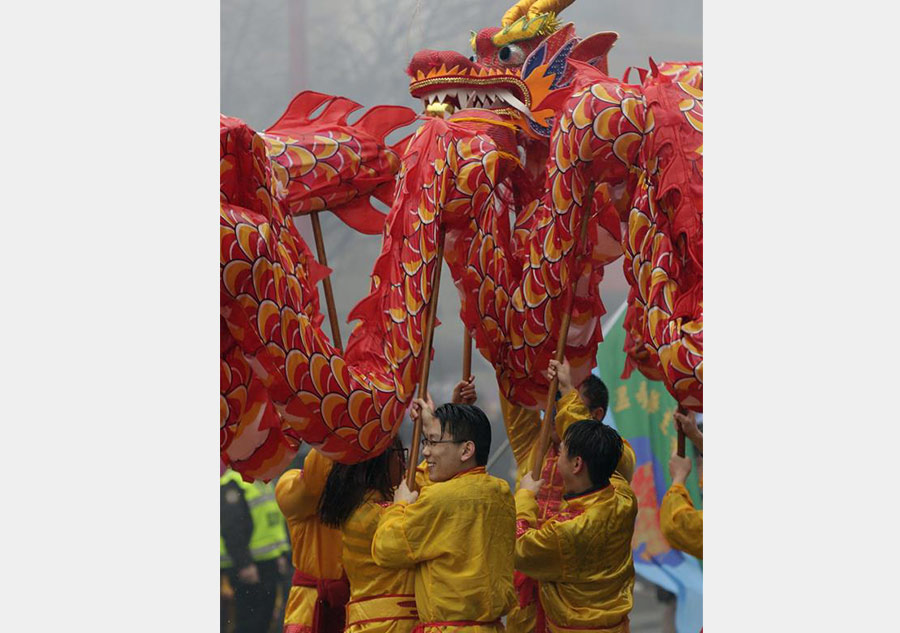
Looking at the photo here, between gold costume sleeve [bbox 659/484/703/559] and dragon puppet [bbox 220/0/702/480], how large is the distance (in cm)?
34

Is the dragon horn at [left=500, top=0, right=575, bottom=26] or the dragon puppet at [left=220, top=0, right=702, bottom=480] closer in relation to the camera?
the dragon puppet at [left=220, top=0, right=702, bottom=480]

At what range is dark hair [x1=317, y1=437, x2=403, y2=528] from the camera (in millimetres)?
3387

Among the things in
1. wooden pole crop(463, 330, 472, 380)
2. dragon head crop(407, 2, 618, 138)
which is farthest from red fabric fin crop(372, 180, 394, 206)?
wooden pole crop(463, 330, 472, 380)

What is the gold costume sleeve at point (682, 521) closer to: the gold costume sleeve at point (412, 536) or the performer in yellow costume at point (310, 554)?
the gold costume sleeve at point (412, 536)

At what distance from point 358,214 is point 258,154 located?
Result: 990 mm

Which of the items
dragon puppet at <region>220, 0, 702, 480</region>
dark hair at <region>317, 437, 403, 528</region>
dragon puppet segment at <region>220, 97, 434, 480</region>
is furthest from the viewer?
dark hair at <region>317, 437, 403, 528</region>

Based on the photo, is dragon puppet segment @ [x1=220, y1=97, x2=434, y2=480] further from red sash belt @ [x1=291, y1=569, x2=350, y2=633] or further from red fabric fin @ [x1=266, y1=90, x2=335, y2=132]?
red fabric fin @ [x1=266, y1=90, x2=335, y2=132]

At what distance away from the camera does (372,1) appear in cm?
380

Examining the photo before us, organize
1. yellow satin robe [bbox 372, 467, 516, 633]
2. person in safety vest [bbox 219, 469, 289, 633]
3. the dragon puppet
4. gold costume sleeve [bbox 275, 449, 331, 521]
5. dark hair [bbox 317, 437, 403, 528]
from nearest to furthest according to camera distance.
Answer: the dragon puppet, yellow satin robe [bbox 372, 467, 516, 633], dark hair [bbox 317, 437, 403, 528], gold costume sleeve [bbox 275, 449, 331, 521], person in safety vest [bbox 219, 469, 289, 633]

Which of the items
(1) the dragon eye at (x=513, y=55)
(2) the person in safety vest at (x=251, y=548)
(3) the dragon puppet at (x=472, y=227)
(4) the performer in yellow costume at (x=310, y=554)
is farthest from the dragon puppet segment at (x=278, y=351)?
(2) the person in safety vest at (x=251, y=548)

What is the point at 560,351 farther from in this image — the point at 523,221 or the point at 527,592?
the point at 527,592

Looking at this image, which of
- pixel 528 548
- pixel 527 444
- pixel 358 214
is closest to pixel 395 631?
pixel 528 548

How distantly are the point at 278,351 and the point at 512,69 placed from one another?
1.48m

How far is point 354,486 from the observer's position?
3398 mm
